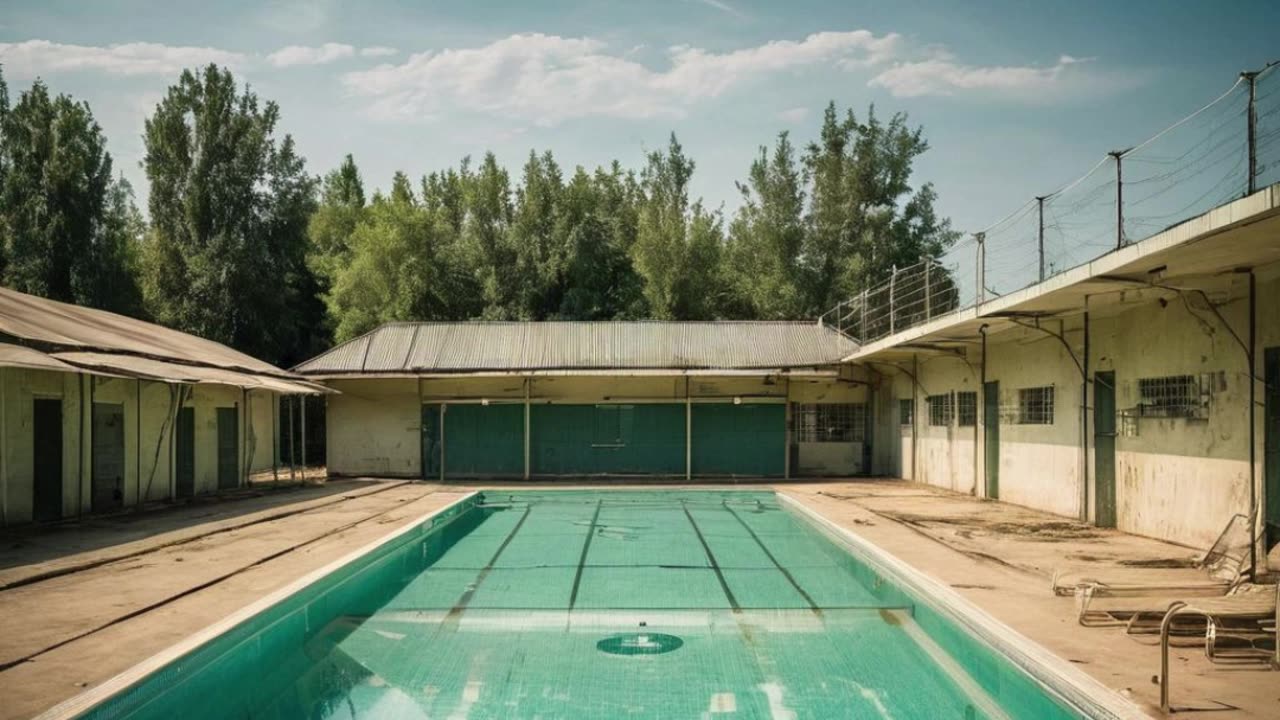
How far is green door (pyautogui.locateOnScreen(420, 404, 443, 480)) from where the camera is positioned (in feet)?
74.0

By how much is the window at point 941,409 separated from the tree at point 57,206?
26.3 m

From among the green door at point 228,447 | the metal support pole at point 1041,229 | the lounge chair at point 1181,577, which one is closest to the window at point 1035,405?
the metal support pole at point 1041,229

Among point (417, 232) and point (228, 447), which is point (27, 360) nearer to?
point (228, 447)

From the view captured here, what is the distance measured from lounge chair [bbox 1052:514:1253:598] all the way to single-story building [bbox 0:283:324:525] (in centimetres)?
1110

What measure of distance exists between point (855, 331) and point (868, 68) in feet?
21.0

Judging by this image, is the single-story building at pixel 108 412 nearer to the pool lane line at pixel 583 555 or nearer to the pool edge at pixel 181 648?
the pool edge at pixel 181 648

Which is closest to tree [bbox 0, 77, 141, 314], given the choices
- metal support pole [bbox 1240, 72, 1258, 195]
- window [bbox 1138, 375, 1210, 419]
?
window [bbox 1138, 375, 1210, 419]

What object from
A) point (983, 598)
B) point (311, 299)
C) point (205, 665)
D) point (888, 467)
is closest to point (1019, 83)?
point (888, 467)

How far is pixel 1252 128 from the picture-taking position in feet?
23.1

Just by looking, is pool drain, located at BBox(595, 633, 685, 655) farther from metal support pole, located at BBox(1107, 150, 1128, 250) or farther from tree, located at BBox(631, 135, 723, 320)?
tree, located at BBox(631, 135, 723, 320)

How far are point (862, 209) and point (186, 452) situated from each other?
2646 centimetres

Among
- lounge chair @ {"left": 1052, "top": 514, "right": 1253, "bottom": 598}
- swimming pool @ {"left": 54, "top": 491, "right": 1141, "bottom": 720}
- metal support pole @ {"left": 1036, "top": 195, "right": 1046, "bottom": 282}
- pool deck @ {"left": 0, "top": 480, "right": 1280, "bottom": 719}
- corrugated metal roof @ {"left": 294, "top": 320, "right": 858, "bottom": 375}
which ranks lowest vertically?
swimming pool @ {"left": 54, "top": 491, "right": 1141, "bottom": 720}

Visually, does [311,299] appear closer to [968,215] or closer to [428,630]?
[968,215]

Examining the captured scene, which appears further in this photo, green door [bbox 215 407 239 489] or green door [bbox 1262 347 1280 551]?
green door [bbox 215 407 239 489]
